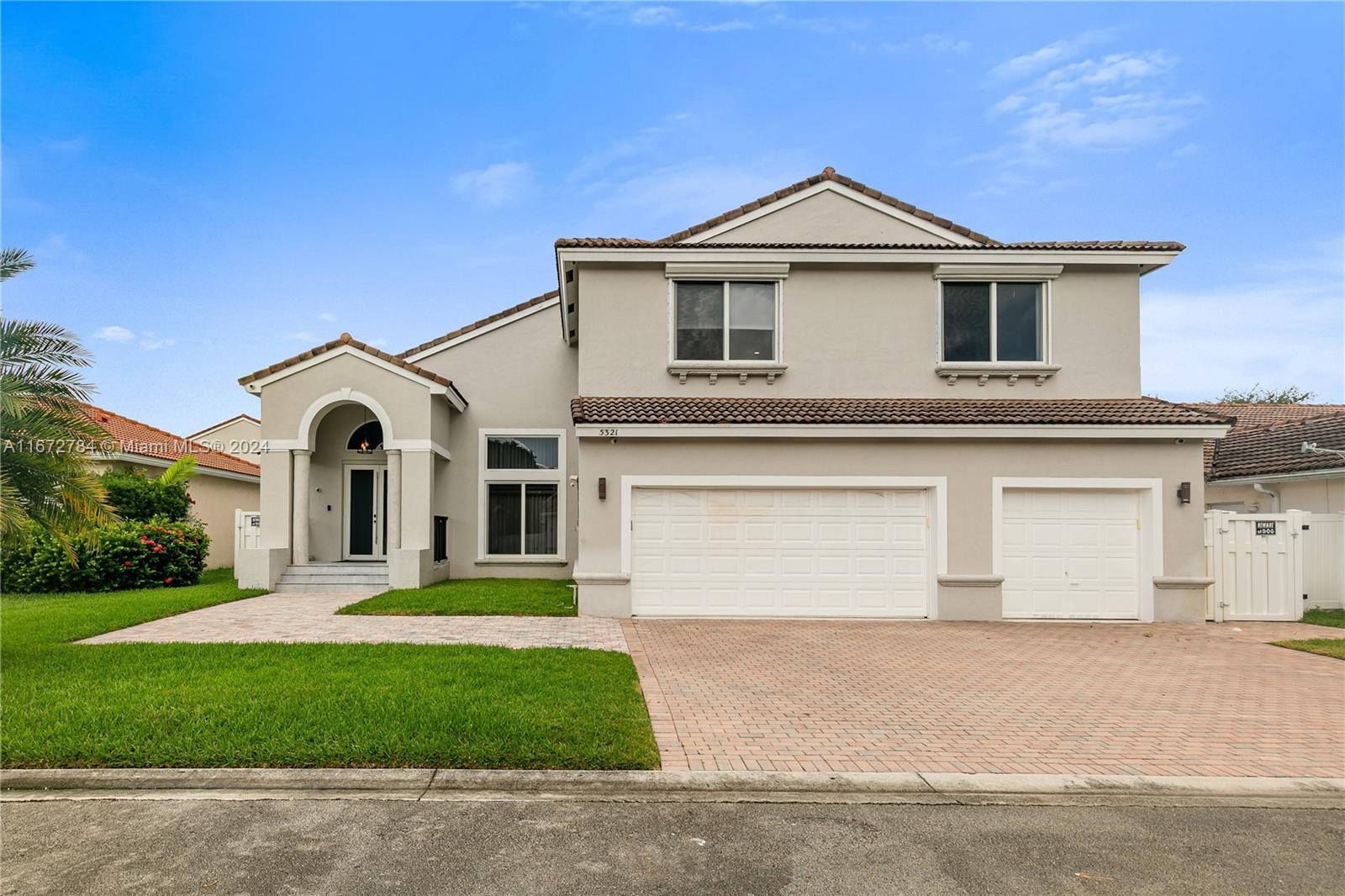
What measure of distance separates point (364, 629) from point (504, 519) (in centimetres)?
659

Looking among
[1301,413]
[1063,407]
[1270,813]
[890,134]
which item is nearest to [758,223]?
[890,134]

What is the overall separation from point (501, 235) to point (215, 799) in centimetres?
1973

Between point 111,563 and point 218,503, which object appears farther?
point 218,503

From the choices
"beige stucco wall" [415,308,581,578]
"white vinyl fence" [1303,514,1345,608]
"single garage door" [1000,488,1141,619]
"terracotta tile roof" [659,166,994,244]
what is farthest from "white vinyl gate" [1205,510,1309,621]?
"beige stucco wall" [415,308,581,578]

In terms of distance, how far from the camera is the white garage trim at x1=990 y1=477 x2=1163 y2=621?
11852mm

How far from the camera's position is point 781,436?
11906 mm

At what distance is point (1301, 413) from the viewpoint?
23.0m

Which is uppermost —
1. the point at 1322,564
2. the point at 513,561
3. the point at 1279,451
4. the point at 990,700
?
the point at 1279,451

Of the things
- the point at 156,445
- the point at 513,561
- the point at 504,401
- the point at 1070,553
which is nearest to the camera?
the point at 1070,553

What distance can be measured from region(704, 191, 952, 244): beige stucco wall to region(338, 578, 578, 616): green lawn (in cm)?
850

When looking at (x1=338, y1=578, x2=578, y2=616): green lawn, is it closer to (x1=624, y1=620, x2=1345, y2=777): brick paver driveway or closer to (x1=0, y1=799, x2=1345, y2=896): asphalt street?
(x1=624, y1=620, x2=1345, y2=777): brick paver driveway

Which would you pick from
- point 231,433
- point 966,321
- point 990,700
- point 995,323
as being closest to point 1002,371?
point 995,323

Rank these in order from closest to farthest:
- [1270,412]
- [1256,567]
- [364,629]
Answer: [364,629] < [1256,567] < [1270,412]

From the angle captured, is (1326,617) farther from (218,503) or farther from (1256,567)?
(218,503)
